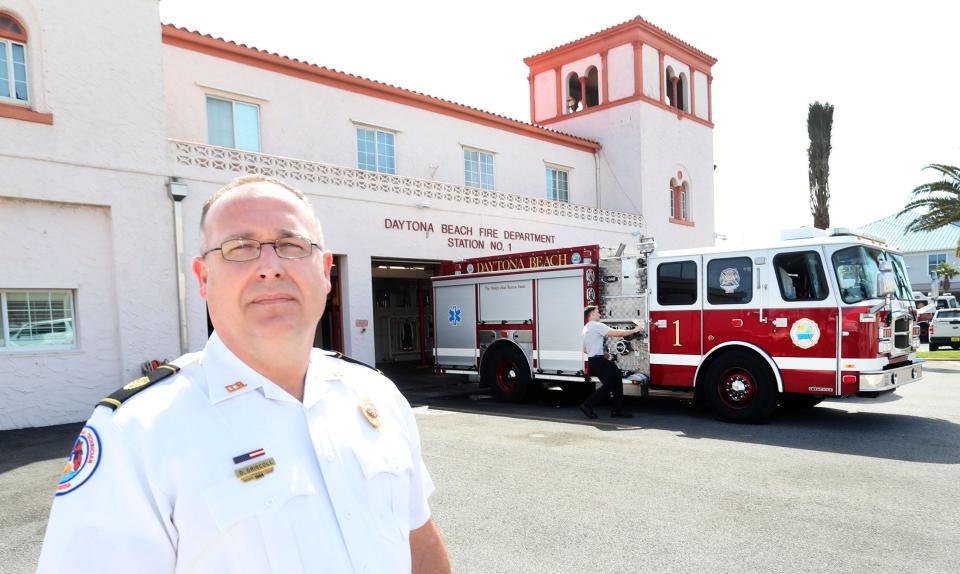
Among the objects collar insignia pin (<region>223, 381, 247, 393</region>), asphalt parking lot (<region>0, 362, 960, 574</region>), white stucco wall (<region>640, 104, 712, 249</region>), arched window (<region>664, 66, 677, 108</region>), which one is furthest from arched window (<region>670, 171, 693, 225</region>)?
collar insignia pin (<region>223, 381, 247, 393</region>)

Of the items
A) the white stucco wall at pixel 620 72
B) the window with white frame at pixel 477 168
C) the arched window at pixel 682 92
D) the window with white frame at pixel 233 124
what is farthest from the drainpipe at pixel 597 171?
the window with white frame at pixel 233 124

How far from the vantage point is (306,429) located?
1.64 m

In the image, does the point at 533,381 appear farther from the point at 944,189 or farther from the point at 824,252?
A: the point at 944,189

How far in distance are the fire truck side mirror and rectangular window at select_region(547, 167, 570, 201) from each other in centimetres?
1243

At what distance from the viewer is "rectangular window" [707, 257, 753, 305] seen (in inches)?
355

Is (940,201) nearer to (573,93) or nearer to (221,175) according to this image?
(573,93)

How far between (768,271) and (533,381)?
15.5ft

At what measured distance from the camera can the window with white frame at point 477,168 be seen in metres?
17.8

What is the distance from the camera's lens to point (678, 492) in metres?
5.62

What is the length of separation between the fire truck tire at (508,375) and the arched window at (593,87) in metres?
14.5

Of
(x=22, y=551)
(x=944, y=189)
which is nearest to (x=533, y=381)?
(x=22, y=551)

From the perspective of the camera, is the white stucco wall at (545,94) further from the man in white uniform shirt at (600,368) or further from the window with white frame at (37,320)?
the window with white frame at (37,320)

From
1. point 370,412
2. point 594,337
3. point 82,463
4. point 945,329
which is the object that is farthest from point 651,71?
point 82,463

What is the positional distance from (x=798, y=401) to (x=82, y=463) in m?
10.7
